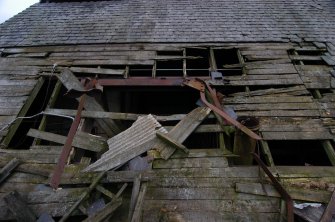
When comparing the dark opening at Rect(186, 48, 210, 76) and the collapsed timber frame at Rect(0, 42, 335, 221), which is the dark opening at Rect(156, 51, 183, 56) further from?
the dark opening at Rect(186, 48, 210, 76)

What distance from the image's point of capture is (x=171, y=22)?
7.86 meters

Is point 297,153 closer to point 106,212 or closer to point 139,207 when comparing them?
point 139,207

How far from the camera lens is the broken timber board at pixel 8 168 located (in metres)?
4.19

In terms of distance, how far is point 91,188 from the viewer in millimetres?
3906

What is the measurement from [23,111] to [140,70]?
2570mm

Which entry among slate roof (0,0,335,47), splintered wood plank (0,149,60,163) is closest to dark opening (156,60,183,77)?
slate roof (0,0,335,47)

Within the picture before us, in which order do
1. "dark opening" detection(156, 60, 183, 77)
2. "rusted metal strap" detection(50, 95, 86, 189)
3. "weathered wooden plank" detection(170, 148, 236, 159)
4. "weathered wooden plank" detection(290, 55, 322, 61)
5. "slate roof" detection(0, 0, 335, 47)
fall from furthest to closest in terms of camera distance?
"slate roof" detection(0, 0, 335, 47) < "dark opening" detection(156, 60, 183, 77) < "weathered wooden plank" detection(290, 55, 322, 61) < "weathered wooden plank" detection(170, 148, 236, 159) < "rusted metal strap" detection(50, 95, 86, 189)

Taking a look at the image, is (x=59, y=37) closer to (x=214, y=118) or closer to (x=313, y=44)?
(x=214, y=118)

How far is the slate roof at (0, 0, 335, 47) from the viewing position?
7141 mm

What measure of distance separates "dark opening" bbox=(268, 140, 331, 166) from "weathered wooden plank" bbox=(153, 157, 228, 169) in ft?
7.32

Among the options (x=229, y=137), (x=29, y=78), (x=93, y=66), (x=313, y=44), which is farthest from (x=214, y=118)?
(x=29, y=78)

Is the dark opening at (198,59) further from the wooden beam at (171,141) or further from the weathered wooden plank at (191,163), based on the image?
the weathered wooden plank at (191,163)

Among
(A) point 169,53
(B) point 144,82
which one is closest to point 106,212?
(B) point 144,82

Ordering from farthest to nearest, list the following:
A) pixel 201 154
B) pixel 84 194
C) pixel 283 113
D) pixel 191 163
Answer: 1. pixel 283 113
2. pixel 201 154
3. pixel 191 163
4. pixel 84 194
